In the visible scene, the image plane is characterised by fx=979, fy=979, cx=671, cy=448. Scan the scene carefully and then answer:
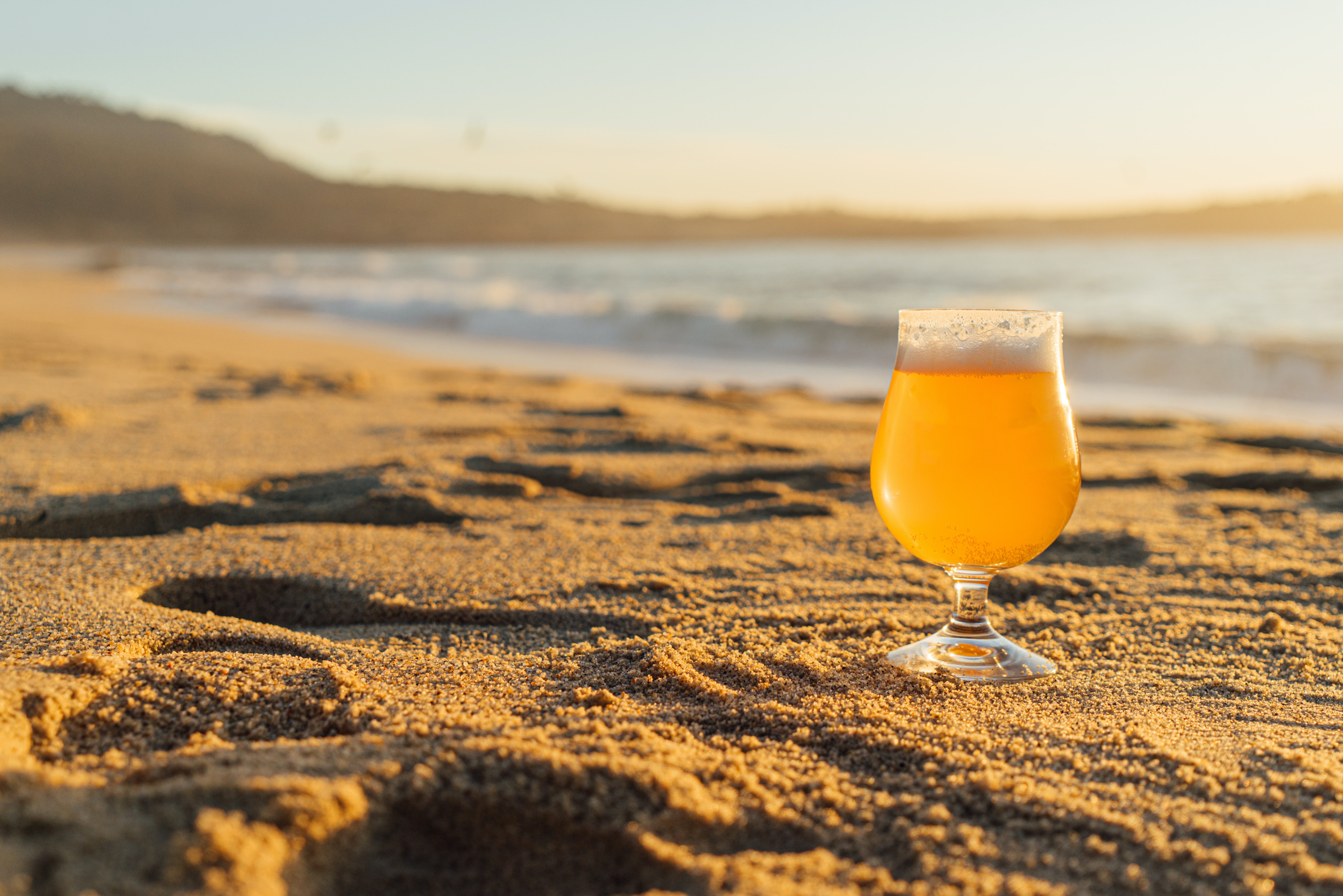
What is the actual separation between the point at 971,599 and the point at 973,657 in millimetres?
105

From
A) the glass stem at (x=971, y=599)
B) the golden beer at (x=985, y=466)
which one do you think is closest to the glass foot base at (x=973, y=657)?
the glass stem at (x=971, y=599)

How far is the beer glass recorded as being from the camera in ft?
5.14

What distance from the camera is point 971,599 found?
167 centimetres

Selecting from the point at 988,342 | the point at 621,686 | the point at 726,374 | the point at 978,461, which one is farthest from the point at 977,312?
the point at 726,374

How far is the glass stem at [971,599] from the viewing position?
65.1 inches

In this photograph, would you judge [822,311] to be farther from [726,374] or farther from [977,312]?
[977,312]

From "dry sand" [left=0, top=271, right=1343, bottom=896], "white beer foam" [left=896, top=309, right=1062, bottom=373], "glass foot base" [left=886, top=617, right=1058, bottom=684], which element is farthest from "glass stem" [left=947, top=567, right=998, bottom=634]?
"white beer foam" [left=896, top=309, right=1062, bottom=373]

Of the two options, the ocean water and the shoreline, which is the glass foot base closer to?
the shoreline

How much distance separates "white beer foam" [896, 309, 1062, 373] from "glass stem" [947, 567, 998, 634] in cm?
34

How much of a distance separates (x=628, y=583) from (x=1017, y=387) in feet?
2.91

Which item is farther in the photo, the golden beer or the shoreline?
the shoreline

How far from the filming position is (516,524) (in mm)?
2566

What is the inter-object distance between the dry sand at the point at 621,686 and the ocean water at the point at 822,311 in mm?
3740

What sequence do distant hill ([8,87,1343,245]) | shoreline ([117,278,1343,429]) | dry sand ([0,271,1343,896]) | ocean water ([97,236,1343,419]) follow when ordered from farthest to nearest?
1. distant hill ([8,87,1343,245])
2. ocean water ([97,236,1343,419])
3. shoreline ([117,278,1343,429])
4. dry sand ([0,271,1343,896])
